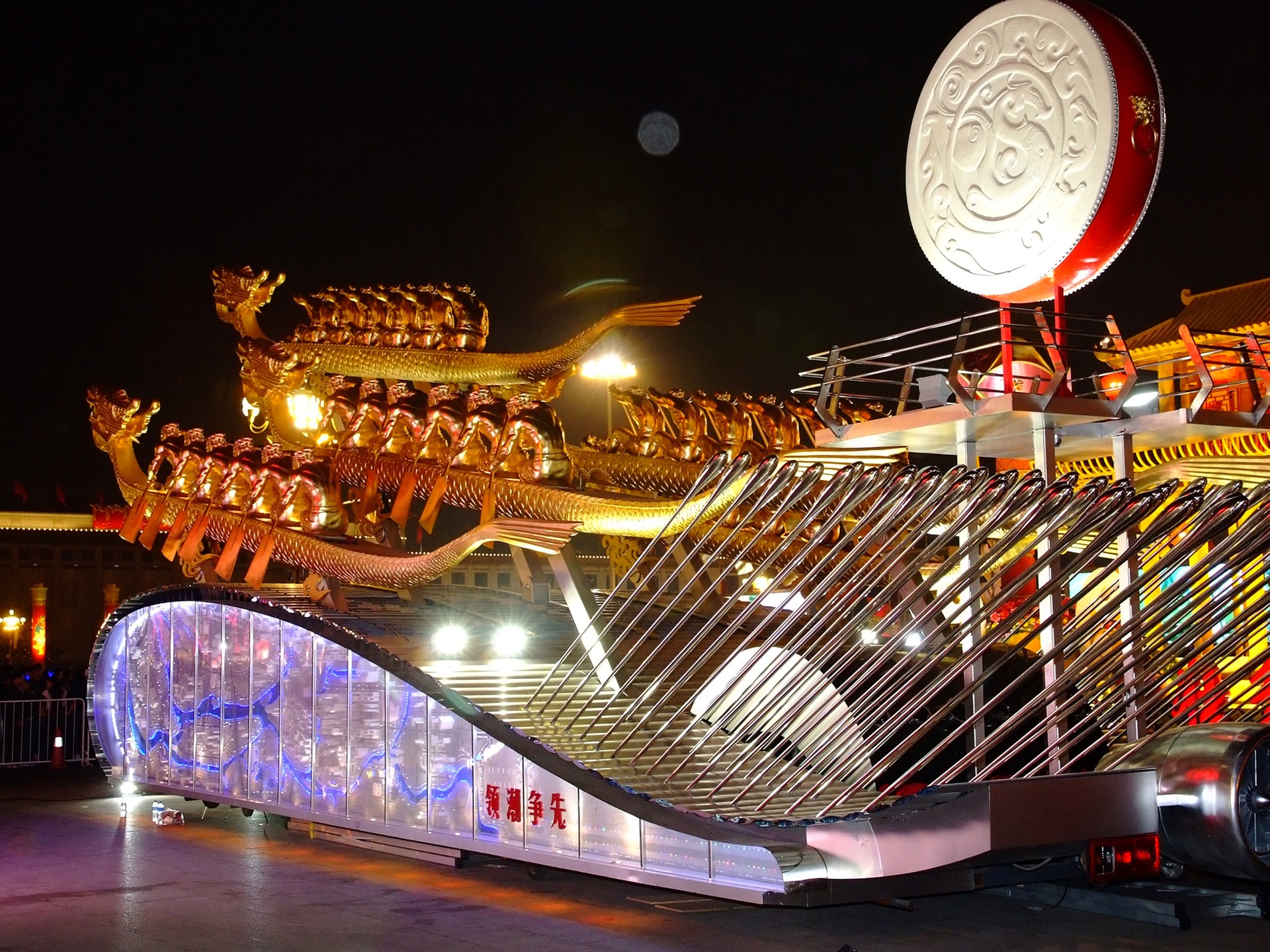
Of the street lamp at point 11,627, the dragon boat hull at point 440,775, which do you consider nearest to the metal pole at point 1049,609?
the dragon boat hull at point 440,775

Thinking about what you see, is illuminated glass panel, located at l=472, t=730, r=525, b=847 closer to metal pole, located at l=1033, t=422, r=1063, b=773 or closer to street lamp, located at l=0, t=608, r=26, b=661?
metal pole, located at l=1033, t=422, r=1063, b=773

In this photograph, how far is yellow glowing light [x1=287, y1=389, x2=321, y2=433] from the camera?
56.0 feet

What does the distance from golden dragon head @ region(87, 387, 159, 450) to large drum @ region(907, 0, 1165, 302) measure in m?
10.1

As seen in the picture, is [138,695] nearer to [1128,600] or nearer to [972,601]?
[972,601]

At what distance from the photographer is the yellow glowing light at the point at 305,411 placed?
672 inches

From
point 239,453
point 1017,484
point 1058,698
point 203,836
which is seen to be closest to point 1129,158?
point 1017,484

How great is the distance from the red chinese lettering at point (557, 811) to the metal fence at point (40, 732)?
1266 cm

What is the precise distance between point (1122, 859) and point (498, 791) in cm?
473

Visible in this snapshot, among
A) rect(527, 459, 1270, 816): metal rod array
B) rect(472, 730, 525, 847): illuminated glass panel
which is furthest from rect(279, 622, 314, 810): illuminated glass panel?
rect(527, 459, 1270, 816): metal rod array

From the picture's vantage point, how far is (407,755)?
473 inches

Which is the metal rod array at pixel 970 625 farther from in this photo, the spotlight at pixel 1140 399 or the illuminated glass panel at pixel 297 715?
the illuminated glass panel at pixel 297 715

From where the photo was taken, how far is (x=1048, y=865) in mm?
9406

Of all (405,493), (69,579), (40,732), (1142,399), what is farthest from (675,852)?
(69,579)

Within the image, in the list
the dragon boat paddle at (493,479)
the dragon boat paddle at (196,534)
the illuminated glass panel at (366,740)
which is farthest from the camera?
the dragon boat paddle at (196,534)
